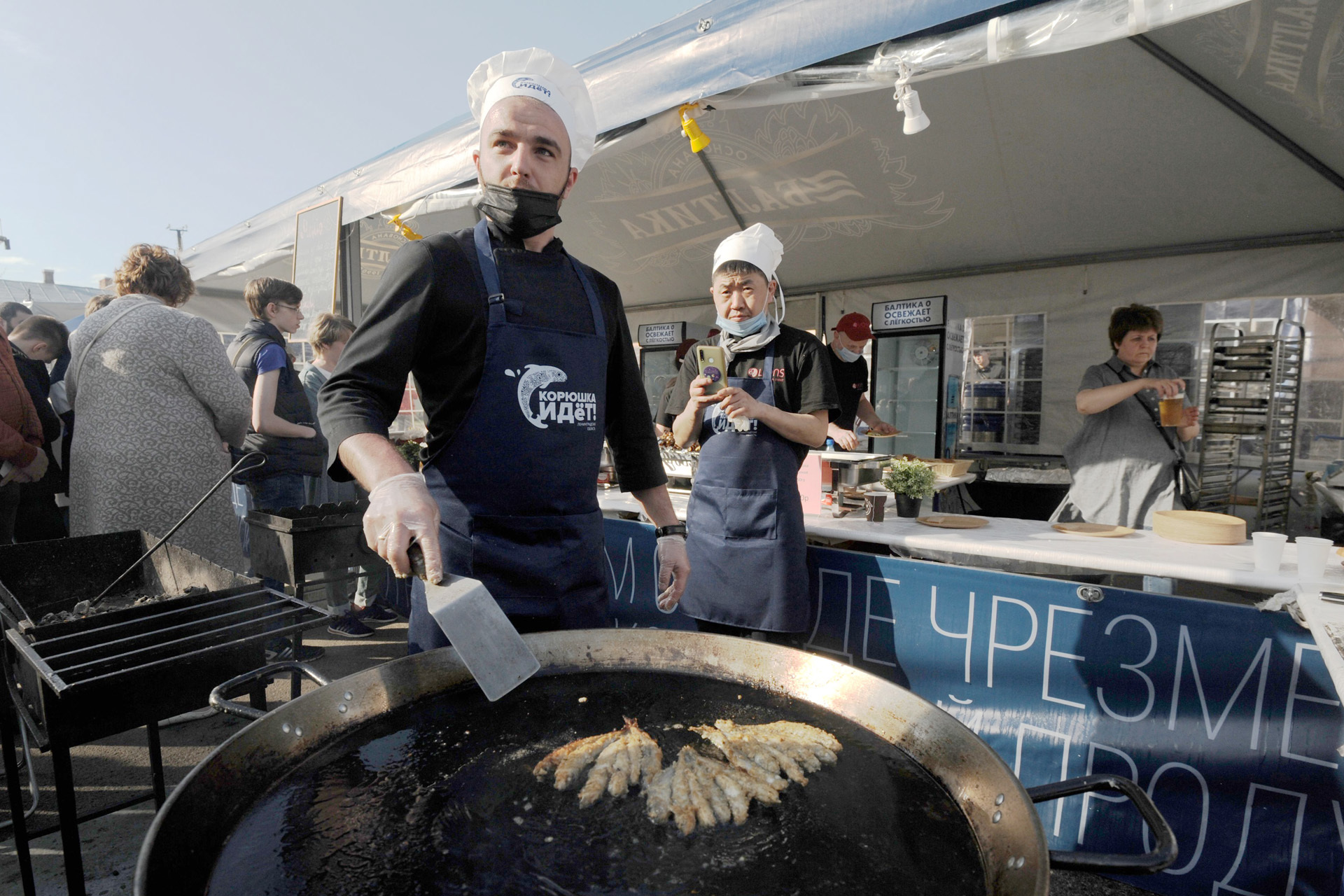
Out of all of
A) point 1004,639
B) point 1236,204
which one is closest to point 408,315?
point 1004,639

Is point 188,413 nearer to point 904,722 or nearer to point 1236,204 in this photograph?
point 904,722

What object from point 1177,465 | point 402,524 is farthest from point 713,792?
point 1177,465

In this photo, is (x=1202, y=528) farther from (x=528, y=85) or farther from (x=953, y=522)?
(x=528, y=85)

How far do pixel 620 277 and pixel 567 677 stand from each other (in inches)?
283

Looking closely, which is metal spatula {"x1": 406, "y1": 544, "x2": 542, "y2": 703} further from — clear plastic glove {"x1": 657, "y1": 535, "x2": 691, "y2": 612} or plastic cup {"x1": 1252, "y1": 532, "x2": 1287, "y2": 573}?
plastic cup {"x1": 1252, "y1": 532, "x2": 1287, "y2": 573}

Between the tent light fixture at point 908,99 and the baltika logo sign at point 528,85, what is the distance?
1.72 metres

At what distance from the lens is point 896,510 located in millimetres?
3629

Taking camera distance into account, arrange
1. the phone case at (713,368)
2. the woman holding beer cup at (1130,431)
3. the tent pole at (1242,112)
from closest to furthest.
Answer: the phone case at (713,368)
the woman holding beer cup at (1130,431)
the tent pole at (1242,112)

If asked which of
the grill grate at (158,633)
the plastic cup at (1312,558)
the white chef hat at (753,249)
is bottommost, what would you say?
the grill grate at (158,633)

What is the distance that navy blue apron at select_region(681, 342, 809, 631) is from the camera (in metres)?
2.75

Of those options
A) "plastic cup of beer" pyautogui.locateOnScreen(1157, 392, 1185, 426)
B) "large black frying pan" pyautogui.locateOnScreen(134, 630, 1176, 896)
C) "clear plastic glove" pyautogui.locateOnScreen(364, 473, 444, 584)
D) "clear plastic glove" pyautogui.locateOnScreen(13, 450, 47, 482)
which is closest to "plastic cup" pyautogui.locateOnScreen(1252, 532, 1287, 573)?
"plastic cup of beer" pyautogui.locateOnScreen(1157, 392, 1185, 426)

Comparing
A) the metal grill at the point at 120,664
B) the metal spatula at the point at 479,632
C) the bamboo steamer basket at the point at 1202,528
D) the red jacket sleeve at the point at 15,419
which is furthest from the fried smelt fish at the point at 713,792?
the red jacket sleeve at the point at 15,419

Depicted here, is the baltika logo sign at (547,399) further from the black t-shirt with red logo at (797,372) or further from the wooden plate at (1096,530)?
the wooden plate at (1096,530)

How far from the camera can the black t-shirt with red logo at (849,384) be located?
5.42 m
